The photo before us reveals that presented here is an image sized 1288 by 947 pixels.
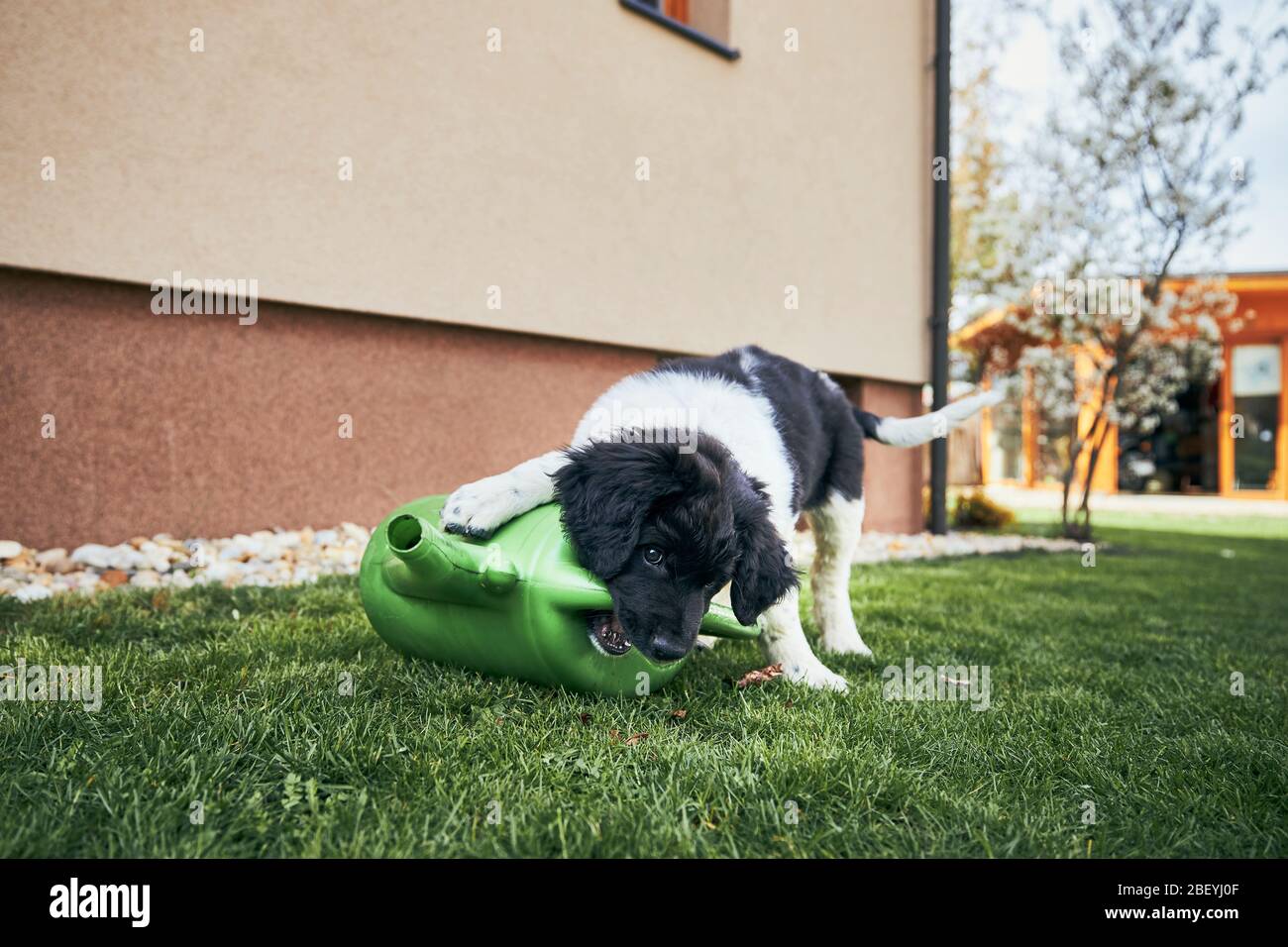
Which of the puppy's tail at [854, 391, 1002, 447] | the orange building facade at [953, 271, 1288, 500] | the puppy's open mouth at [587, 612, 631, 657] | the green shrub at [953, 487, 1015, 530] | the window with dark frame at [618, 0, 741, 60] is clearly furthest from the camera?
the orange building facade at [953, 271, 1288, 500]

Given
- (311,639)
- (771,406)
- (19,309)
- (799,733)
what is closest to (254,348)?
(19,309)

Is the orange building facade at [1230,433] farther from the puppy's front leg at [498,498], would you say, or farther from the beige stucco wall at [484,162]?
the puppy's front leg at [498,498]

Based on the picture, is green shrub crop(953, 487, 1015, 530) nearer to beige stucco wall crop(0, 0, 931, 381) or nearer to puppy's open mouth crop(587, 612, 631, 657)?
beige stucco wall crop(0, 0, 931, 381)

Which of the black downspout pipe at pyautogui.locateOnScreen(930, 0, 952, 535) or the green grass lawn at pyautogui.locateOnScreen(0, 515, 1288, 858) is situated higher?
the black downspout pipe at pyautogui.locateOnScreen(930, 0, 952, 535)

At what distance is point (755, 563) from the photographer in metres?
2.61

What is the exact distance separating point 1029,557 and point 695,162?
17.1ft

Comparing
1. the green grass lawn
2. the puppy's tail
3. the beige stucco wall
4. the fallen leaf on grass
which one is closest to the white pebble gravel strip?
the green grass lawn

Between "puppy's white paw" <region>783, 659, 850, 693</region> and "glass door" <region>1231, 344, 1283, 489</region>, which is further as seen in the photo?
"glass door" <region>1231, 344, 1283, 489</region>

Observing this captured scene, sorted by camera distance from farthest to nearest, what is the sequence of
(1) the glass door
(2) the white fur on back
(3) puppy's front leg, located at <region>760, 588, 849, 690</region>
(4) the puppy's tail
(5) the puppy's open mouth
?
1. (1) the glass door
2. (4) the puppy's tail
3. (3) puppy's front leg, located at <region>760, 588, 849, 690</region>
4. (2) the white fur on back
5. (5) the puppy's open mouth

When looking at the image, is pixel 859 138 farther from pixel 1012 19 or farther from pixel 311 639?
pixel 1012 19

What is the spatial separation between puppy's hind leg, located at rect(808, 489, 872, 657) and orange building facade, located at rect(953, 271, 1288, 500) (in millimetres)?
16492

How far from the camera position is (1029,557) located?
28.2 feet

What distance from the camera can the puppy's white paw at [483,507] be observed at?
2688mm

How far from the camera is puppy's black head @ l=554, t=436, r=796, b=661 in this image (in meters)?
2.35
